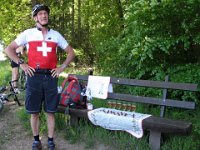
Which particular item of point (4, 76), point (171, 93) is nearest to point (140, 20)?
point (171, 93)

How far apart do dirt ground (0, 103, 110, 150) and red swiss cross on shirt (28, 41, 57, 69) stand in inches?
52.7

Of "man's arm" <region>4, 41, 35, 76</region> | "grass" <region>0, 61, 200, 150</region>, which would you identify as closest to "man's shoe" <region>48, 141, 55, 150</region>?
"grass" <region>0, 61, 200, 150</region>

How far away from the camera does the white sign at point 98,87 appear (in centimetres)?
563

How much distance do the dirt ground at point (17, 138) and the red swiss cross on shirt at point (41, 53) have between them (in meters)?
1.34

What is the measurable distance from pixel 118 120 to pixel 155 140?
1.90ft

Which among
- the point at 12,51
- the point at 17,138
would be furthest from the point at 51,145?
the point at 12,51

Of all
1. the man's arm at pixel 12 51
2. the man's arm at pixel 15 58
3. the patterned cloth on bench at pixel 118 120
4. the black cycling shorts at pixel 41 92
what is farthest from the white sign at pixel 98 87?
the man's arm at pixel 12 51

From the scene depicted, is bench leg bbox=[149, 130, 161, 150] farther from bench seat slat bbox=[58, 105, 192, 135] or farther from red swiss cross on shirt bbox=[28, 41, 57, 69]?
red swiss cross on shirt bbox=[28, 41, 57, 69]

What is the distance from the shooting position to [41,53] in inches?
182

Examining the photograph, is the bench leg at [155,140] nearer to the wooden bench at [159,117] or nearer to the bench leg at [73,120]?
the wooden bench at [159,117]

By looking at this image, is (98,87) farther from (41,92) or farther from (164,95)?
(41,92)

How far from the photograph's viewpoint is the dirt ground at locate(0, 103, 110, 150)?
5227 mm

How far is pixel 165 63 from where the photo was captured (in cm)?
622

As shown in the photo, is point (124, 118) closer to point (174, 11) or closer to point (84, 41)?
point (174, 11)
